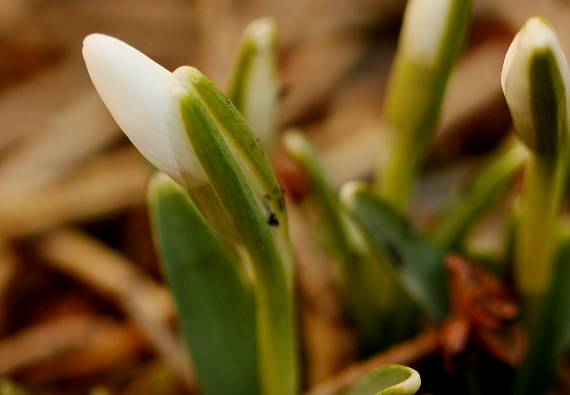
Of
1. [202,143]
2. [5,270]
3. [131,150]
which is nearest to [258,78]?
[202,143]

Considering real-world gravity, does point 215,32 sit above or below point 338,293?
above

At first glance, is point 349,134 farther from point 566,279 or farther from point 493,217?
point 566,279

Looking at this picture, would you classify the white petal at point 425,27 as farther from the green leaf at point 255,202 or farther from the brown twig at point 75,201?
the brown twig at point 75,201

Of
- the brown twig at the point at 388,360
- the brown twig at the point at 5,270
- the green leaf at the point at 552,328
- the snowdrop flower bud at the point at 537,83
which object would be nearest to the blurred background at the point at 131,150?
the brown twig at the point at 5,270

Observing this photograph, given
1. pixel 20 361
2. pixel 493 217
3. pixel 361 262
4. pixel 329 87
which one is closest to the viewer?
pixel 361 262

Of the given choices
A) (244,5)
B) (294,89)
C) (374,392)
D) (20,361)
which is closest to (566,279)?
(374,392)
